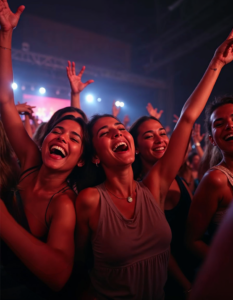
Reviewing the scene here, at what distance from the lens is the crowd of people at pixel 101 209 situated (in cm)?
106

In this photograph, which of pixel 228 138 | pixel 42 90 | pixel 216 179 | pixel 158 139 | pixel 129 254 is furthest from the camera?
pixel 42 90

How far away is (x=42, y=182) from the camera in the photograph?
4.44 ft

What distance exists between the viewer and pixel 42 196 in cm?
130

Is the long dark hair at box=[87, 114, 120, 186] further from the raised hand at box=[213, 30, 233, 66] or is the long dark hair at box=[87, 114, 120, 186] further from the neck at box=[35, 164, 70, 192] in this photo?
the raised hand at box=[213, 30, 233, 66]

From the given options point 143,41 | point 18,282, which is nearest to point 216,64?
point 18,282

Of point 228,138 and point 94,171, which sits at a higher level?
point 228,138

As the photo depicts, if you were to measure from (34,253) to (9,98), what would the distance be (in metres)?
1.07

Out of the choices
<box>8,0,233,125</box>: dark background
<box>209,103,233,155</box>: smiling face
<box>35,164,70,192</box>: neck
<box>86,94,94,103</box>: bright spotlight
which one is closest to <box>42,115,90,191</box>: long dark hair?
<box>35,164,70,192</box>: neck

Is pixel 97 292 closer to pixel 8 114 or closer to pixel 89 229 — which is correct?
pixel 89 229

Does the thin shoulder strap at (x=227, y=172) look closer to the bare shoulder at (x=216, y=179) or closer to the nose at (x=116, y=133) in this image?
the bare shoulder at (x=216, y=179)

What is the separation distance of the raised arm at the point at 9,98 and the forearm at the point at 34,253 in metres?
0.58

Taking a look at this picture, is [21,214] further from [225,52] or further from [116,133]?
[225,52]

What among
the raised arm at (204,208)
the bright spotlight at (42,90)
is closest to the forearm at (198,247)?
the raised arm at (204,208)

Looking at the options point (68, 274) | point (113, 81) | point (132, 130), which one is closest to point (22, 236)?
point (68, 274)
